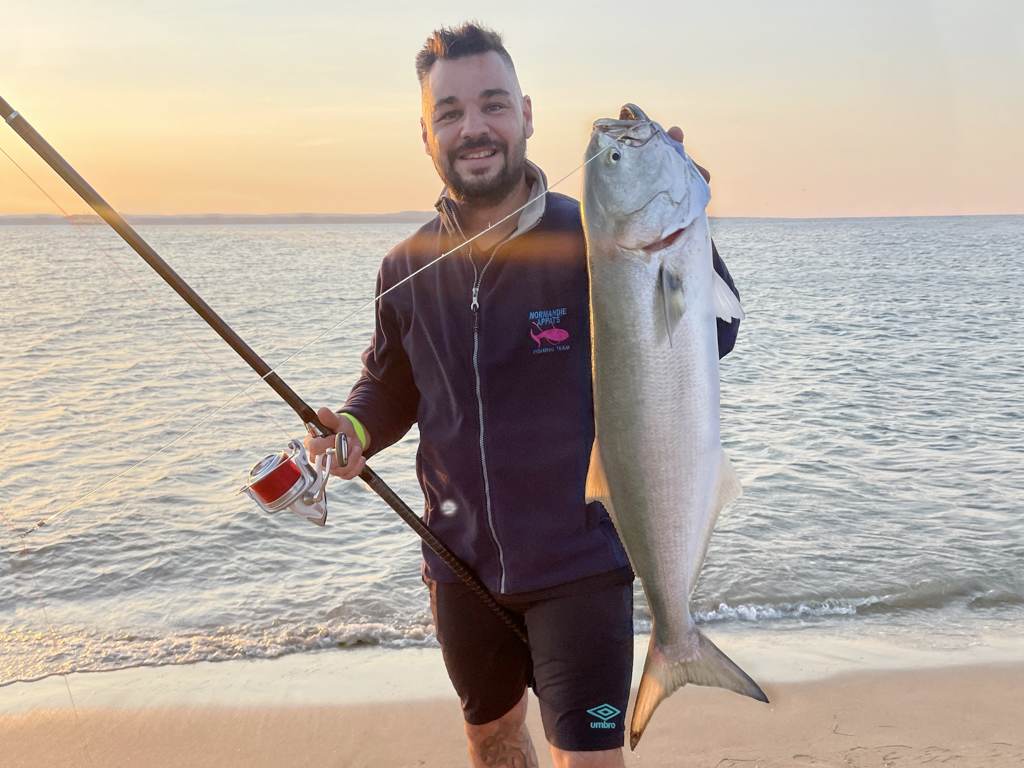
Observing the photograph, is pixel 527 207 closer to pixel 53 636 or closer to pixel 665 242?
pixel 665 242

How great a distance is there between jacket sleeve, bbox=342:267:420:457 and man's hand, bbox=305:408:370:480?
0.08 meters

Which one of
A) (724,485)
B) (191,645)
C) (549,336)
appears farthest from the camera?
(191,645)

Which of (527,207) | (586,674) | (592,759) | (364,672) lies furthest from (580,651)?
(364,672)

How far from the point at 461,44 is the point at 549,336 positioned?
1064mm

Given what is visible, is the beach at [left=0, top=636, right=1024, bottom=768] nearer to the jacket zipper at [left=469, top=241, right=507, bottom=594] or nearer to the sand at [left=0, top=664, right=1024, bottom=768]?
the sand at [left=0, top=664, right=1024, bottom=768]

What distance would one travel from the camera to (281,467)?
9.30 ft

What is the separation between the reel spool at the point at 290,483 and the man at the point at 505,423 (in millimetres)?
105

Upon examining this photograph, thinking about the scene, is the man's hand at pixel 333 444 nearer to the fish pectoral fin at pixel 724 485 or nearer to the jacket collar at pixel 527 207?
the jacket collar at pixel 527 207

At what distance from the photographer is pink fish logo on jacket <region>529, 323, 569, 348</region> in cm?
280

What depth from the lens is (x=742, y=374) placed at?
577 inches

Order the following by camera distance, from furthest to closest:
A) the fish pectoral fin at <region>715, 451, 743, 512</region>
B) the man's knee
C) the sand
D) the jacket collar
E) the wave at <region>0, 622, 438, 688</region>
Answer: the wave at <region>0, 622, 438, 688</region>, the sand, the jacket collar, the man's knee, the fish pectoral fin at <region>715, 451, 743, 512</region>

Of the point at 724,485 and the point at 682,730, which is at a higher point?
the point at 724,485

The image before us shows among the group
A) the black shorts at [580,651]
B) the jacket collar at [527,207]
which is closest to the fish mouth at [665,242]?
the jacket collar at [527,207]

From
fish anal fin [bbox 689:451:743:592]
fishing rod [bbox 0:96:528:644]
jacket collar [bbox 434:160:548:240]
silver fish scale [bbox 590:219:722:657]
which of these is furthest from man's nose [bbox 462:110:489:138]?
fish anal fin [bbox 689:451:743:592]
